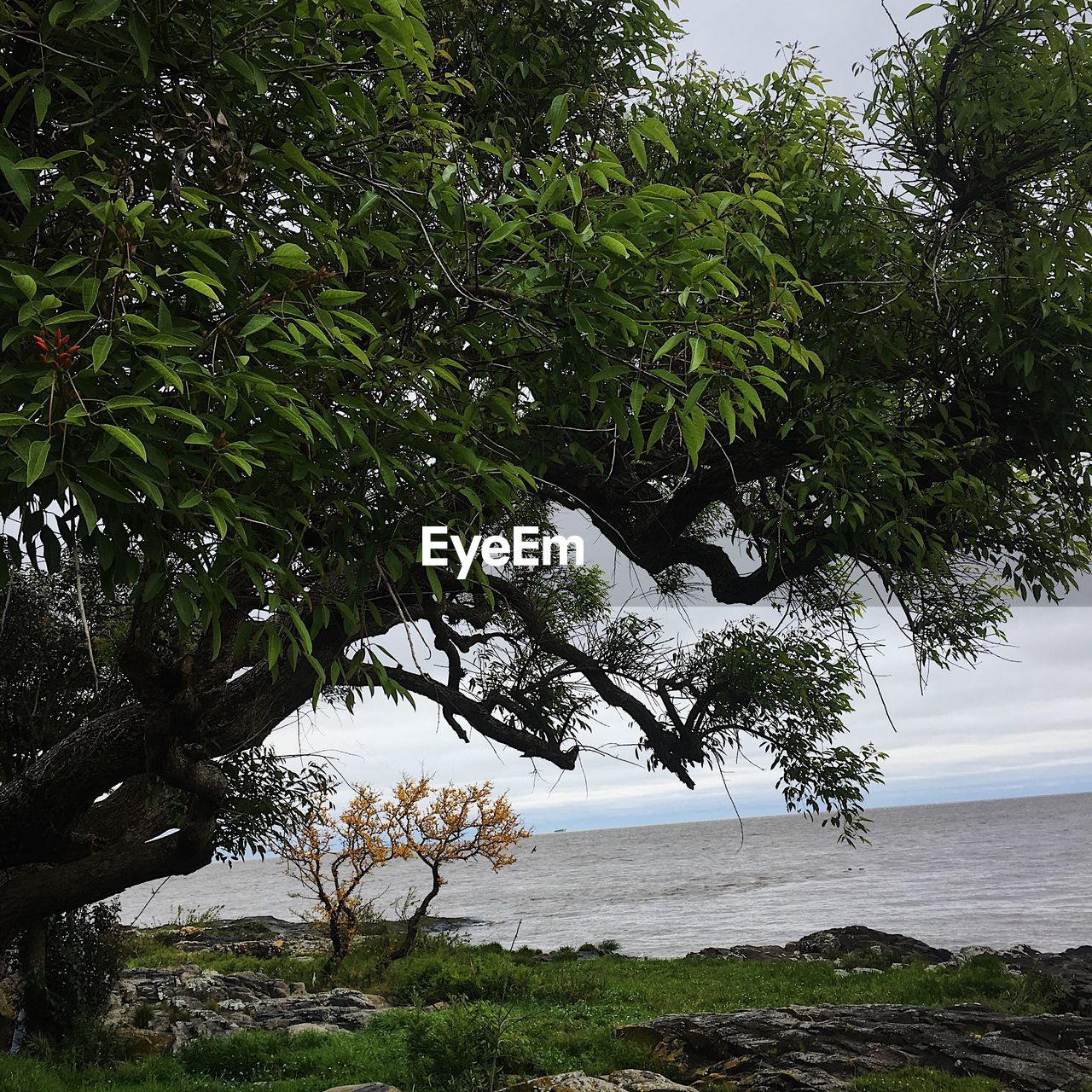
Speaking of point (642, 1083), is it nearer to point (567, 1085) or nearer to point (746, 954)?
point (567, 1085)

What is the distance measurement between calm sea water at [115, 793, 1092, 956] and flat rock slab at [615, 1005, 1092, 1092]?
2.97m

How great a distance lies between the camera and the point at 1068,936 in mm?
34875

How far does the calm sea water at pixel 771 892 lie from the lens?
1599 inches

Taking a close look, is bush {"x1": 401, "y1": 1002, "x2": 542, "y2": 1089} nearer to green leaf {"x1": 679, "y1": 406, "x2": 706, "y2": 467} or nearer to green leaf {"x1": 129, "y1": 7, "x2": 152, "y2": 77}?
green leaf {"x1": 679, "y1": 406, "x2": 706, "y2": 467}

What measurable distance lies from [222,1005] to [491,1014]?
8.41m

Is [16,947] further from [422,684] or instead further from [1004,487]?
[1004,487]

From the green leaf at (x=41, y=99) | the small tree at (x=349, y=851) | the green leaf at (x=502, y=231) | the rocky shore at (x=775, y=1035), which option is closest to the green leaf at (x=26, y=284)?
the green leaf at (x=41, y=99)

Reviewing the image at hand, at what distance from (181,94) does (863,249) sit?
5076 millimetres

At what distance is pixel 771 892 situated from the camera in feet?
202

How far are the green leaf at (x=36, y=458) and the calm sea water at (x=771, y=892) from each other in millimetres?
7843

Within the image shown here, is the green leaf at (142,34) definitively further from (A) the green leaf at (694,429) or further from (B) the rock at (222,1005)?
(B) the rock at (222,1005)

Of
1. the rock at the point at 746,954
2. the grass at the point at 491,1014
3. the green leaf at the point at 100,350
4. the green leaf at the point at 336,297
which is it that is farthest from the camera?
the rock at the point at 746,954

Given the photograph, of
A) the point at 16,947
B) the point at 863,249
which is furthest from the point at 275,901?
the point at 863,249

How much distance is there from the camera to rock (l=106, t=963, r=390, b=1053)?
1509 centimetres
